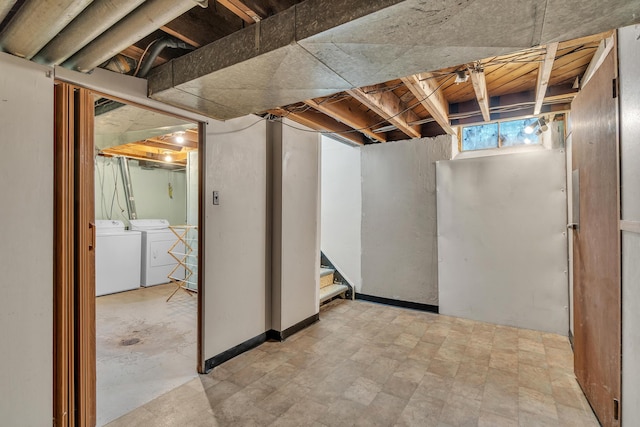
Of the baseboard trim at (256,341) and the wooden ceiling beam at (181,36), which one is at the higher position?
the wooden ceiling beam at (181,36)

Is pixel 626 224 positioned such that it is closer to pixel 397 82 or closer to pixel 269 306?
pixel 397 82

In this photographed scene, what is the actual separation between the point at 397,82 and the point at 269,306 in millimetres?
2516

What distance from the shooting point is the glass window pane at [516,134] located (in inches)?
143

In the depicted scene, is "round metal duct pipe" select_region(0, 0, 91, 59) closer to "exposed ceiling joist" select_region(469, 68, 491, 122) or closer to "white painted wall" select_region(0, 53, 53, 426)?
"white painted wall" select_region(0, 53, 53, 426)

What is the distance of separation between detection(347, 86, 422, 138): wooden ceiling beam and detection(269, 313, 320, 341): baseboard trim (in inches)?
93.6

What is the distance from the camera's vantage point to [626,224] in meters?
1.46

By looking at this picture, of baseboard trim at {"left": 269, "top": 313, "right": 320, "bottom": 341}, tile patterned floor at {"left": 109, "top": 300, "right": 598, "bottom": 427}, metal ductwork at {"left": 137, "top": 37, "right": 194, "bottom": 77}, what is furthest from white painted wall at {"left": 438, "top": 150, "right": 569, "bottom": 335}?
metal ductwork at {"left": 137, "top": 37, "right": 194, "bottom": 77}

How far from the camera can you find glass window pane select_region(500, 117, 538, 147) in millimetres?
3641

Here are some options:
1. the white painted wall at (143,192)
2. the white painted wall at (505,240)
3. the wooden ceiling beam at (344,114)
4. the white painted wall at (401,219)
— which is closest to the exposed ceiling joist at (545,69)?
the white painted wall at (505,240)

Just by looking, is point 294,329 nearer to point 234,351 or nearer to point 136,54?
point 234,351

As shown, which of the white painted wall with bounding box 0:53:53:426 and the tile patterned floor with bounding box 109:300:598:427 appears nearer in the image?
the white painted wall with bounding box 0:53:53:426

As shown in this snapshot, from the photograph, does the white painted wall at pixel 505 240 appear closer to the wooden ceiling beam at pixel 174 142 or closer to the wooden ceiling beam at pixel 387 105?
the wooden ceiling beam at pixel 387 105

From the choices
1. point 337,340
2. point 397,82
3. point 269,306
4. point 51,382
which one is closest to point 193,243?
point 269,306

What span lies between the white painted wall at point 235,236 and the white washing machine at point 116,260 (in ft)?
10.1
